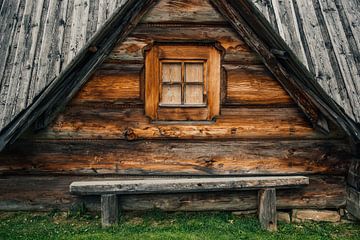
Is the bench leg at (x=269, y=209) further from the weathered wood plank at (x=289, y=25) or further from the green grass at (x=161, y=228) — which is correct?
the weathered wood plank at (x=289, y=25)

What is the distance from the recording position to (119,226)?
550 cm

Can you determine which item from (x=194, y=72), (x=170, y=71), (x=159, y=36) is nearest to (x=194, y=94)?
(x=194, y=72)

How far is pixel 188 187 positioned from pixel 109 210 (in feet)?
3.75

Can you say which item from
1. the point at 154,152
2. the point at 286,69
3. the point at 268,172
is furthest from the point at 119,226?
the point at 286,69

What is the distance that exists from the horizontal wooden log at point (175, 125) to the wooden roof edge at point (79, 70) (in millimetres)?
275

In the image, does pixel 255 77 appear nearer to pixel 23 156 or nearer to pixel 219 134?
pixel 219 134

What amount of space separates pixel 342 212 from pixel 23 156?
479 centimetres

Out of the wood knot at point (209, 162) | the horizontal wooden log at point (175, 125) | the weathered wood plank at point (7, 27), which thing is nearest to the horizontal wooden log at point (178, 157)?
the wood knot at point (209, 162)

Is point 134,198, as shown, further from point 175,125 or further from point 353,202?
point 353,202

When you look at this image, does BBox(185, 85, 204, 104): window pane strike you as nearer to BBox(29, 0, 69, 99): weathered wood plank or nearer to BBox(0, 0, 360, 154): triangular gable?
BBox(0, 0, 360, 154): triangular gable

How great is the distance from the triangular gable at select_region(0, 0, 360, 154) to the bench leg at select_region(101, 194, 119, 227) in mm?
1362

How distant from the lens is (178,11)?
→ 542 cm

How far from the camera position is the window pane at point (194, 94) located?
18.4 feet

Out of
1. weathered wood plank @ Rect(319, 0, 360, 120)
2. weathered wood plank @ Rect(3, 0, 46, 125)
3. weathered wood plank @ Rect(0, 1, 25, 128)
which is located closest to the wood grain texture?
weathered wood plank @ Rect(319, 0, 360, 120)
